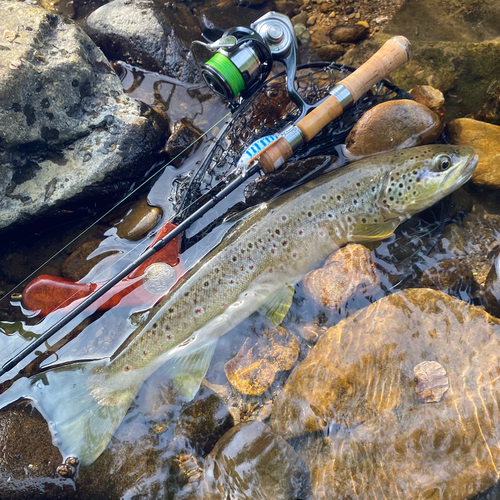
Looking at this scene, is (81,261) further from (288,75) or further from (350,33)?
(350,33)

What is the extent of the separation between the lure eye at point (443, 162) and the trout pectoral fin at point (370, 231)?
64 cm

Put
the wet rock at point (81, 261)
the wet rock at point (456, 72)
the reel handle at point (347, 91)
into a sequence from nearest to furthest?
1. the reel handle at point (347, 91)
2. the wet rock at point (81, 261)
3. the wet rock at point (456, 72)

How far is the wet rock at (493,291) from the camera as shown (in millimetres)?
2744

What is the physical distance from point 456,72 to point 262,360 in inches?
133

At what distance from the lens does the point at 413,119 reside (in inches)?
119

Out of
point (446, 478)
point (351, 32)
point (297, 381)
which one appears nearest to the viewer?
point (446, 478)

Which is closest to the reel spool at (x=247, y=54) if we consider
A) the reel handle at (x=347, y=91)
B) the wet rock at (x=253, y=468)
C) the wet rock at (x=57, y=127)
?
the reel handle at (x=347, y=91)

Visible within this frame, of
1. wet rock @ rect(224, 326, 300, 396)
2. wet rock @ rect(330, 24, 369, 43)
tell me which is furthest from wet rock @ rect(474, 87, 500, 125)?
wet rock @ rect(224, 326, 300, 396)

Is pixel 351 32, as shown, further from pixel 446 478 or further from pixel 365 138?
pixel 446 478

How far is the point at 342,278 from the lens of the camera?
9.45 feet

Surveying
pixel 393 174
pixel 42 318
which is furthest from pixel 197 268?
pixel 393 174

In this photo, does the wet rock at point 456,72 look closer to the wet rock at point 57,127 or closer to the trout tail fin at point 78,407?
the wet rock at point 57,127

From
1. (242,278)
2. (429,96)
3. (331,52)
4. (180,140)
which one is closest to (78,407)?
(242,278)

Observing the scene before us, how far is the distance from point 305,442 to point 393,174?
2286 millimetres
